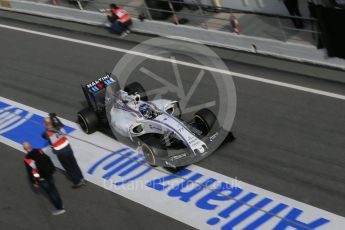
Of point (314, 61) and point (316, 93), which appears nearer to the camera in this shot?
point (316, 93)

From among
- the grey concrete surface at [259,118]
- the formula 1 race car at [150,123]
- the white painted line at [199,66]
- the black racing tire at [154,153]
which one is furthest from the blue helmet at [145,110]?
the white painted line at [199,66]

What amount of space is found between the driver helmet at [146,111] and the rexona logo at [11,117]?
4067mm

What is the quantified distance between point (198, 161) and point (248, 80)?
395cm

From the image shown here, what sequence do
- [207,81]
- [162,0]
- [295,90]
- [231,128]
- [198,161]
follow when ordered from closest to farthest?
[198,161] → [231,128] → [295,90] → [207,81] → [162,0]

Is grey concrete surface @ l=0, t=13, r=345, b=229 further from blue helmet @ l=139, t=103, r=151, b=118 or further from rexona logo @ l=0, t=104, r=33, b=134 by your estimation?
blue helmet @ l=139, t=103, r=151, b=118

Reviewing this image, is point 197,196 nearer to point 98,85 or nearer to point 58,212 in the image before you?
point 58,212

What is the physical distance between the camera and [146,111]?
12.8 metres

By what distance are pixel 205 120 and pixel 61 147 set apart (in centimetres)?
321

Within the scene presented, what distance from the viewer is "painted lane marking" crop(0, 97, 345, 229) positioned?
10.4 m

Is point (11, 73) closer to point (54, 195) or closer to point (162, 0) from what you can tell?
point (162, 0)

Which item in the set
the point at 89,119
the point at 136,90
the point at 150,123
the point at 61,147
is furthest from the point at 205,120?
the point at 61,147

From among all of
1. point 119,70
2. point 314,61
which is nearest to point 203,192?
point 314,61

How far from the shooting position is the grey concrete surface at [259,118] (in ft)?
37.1

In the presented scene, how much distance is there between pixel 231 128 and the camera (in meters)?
13.3
